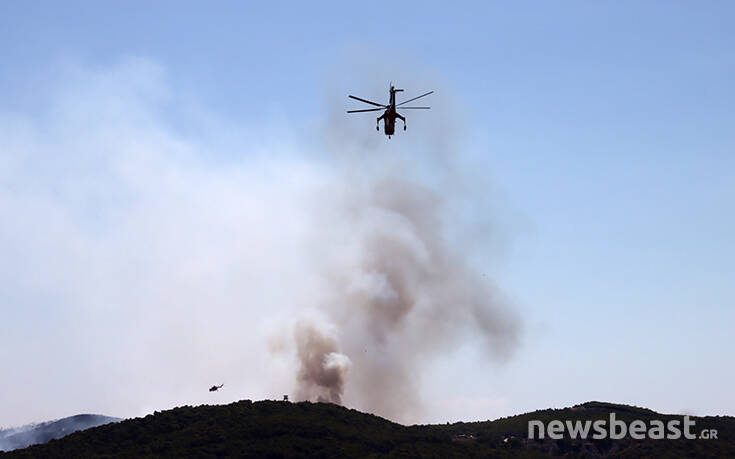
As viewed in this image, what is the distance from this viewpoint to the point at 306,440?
141875 mm

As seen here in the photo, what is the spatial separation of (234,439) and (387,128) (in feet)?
203

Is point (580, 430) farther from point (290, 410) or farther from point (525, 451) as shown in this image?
point (290, 410)

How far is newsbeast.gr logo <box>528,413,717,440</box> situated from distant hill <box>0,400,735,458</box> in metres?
2.32

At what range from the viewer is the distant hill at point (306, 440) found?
449ft

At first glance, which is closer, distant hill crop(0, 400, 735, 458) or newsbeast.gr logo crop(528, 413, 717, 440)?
distant hill crop(0, 400, 735, 458)

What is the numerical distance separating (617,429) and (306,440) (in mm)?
73222

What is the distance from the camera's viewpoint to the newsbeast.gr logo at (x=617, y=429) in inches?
6722

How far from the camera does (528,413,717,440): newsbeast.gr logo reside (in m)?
171

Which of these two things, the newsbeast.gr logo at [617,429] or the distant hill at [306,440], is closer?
the distant hill at [306,440]

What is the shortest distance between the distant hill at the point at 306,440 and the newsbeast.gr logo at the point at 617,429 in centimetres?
232

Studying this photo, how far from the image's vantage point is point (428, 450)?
478ft

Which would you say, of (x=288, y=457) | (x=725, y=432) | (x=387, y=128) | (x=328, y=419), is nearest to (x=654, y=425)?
(x=725, y=432)

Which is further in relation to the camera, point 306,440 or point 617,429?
point 617,429

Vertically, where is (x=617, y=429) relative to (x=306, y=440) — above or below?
above
